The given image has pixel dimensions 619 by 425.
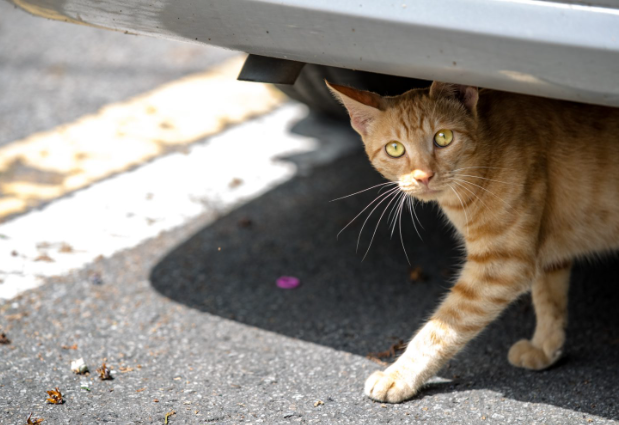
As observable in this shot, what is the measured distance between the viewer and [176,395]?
204 centimetres

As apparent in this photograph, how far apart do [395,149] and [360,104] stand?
0.63 ft

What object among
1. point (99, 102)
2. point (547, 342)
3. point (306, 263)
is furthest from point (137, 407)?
point (99, 102)


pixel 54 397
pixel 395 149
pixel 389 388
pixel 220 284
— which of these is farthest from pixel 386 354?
pixel 54 397

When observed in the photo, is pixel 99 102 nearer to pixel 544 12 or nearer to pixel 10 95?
pixel 10 95

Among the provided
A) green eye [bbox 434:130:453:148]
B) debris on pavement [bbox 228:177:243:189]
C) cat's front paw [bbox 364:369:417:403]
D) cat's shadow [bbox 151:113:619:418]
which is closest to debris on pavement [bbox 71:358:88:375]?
cat's shadow [bbox 151:113:619:418]

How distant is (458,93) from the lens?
2176 mm

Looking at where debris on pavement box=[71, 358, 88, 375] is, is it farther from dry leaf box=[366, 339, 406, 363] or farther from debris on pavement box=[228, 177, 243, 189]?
debris on pavement box=[228, 177, 243, 189]

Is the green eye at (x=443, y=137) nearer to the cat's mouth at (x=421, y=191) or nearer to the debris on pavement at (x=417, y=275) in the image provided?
the cat's mouth at (x=421, y=191)

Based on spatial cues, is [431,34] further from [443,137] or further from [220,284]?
[220,284]

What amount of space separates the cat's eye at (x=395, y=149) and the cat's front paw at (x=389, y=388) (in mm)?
708

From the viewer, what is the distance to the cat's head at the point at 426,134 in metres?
2.11

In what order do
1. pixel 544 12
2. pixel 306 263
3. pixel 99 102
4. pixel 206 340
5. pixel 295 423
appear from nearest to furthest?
pixel 544 12, pixel 295 423, pixel 206 340, pixel 306 263, pixel 99 102

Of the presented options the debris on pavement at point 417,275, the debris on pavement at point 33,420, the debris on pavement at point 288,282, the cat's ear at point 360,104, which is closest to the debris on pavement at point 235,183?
the debris on pavement at point 288,282

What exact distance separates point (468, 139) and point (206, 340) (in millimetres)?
1185
